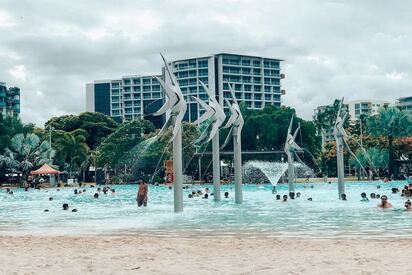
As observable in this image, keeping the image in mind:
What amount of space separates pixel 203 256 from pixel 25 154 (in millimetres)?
77133

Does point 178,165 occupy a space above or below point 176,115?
below

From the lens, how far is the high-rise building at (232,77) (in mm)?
135500

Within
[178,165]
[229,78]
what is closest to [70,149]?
[229,78]

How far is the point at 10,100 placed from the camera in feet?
435

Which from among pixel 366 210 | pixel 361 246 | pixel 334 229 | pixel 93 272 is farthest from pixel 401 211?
pixel 93 272

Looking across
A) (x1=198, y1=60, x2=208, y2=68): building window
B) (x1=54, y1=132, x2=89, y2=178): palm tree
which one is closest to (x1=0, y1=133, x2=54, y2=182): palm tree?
(x1=54, y1=132, x2=89, y2=178): palm tree

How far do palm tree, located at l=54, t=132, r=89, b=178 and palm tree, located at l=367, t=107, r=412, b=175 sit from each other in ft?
147

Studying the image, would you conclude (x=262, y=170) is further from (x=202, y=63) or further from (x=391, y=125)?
(x=202, y=63)

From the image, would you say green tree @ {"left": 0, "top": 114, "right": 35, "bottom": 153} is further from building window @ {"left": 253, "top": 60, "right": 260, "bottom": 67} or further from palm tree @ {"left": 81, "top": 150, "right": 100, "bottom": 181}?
building window @ {"left": 253, "top": 60, "right": 260, "bottom": 67}

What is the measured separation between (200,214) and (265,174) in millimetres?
60313

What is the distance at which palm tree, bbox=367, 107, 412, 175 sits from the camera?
86750 millimetres

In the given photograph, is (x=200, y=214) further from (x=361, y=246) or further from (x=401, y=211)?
(x=361, y=246)

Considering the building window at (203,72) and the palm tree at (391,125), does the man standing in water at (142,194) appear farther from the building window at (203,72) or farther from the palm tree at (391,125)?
the building window at (203,72)

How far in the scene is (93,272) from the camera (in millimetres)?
11227
